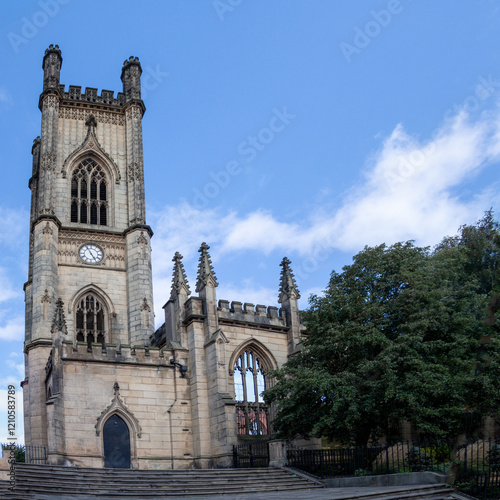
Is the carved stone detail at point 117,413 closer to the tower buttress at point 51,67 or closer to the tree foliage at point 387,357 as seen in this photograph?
the tree foliage at point 387,357

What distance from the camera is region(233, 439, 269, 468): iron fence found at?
24.4 metres

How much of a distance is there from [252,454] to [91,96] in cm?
2986

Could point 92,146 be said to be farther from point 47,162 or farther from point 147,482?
point 147,482

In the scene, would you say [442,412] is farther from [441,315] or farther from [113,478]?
[113,478]

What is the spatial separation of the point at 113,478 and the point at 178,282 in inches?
466

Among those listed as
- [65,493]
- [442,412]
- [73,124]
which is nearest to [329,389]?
[442,412]

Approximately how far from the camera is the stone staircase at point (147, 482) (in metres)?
16.9

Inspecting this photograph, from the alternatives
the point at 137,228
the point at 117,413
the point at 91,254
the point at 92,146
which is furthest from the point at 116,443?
the point at 92,146

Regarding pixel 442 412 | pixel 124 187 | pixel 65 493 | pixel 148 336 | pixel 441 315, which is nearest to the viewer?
pixel 65 493

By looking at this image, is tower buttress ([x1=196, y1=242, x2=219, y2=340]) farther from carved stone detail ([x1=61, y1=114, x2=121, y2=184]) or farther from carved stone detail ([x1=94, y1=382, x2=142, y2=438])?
carved stone detail ([x1=61, y1=114, x2=121, y2=184])

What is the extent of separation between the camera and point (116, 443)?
24.8 m

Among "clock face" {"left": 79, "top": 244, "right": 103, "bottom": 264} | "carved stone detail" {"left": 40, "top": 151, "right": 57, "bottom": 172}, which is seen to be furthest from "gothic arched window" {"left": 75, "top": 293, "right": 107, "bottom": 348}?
"carved stone detail" {"left": 40, "top": 151, "right": 57, "bottom": 172}

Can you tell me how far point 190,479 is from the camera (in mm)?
19703

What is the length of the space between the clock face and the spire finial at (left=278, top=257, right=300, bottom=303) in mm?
13928
